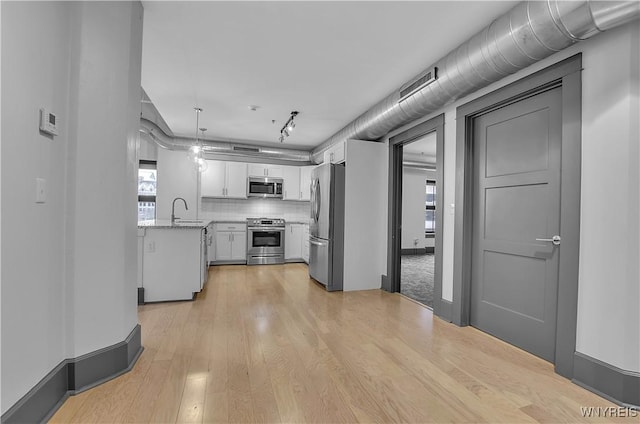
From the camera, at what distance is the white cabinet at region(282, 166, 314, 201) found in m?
7.17

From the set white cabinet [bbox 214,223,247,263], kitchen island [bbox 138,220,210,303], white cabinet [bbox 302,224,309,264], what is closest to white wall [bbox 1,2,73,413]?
kitchen island [bbox 138,220,210,303]

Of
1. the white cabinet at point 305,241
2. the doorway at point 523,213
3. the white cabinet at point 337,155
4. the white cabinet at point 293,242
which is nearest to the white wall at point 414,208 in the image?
the white cabinet at point 305,241

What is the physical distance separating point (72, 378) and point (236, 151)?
5345 millimetres

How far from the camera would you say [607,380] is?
190cm

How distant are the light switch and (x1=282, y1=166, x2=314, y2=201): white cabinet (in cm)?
554

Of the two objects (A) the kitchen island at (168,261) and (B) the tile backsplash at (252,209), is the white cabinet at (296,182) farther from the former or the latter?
(A) the kitchen island at (168,261)

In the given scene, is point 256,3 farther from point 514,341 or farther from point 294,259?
point 294,259

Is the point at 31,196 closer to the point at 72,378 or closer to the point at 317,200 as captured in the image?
the point at 72,378

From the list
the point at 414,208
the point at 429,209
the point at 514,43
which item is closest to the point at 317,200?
the point at 514,43

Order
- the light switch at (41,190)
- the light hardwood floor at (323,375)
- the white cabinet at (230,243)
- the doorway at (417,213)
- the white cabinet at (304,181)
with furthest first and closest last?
the white cabinet at (304,181) < the white cabinet at (230,243) < the doorway at (417,213) < the light hardwood floor at (323,375) < the light switch at (41,190)

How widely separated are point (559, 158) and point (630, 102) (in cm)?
57

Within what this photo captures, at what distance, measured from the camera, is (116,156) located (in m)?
2.01

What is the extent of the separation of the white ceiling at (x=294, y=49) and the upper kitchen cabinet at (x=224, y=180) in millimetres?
2114

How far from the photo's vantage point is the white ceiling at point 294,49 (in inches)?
90.7
